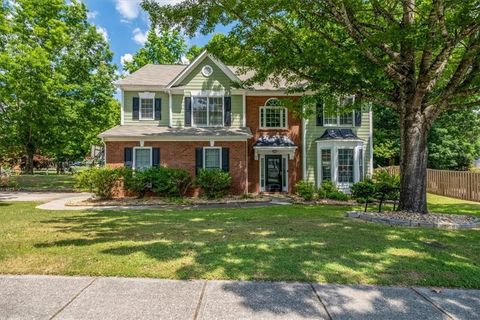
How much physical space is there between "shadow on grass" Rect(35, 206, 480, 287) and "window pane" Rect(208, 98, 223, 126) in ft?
28.5

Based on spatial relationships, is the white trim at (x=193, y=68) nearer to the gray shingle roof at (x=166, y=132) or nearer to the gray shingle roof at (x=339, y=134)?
the gray shingle roof at (x=166, y=132)

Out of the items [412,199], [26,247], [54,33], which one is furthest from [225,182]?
[54,33]

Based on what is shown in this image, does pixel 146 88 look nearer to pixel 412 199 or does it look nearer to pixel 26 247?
pixel 26 247

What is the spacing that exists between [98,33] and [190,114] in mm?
14198

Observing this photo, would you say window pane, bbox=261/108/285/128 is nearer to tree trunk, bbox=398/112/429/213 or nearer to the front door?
the front door

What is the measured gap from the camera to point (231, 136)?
1551cm

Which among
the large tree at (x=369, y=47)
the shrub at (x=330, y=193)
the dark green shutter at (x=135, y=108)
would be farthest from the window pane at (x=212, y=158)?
the large tree at (x=369, y=47)

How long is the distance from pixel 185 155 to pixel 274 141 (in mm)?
4867

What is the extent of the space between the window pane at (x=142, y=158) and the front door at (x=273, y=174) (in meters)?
6.47

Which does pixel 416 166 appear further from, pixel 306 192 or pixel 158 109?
pixel 158 109

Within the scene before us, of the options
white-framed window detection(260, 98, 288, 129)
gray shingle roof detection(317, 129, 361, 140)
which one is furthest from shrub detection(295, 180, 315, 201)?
white-framed window detection(260, 98, 288, 129)

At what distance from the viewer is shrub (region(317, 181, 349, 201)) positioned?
1484 cm

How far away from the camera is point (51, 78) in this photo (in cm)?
2072

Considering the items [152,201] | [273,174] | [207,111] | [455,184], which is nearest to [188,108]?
[207,111]
